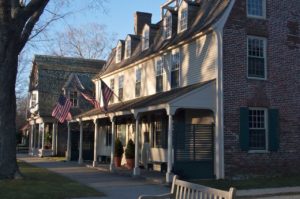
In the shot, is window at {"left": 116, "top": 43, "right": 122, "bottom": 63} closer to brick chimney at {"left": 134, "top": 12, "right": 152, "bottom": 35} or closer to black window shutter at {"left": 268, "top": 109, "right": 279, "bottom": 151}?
brick chimney at {"left": 134, "top": 12, "right": 152, "bottom": 35}

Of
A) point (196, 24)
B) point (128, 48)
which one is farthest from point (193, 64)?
point (128, 48)

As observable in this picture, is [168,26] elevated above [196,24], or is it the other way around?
[168,26]

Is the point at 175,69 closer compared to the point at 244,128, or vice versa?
the point at 244,128

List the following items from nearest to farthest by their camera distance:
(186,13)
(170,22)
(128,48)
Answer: (186,13) < (170,22) < (128,48)

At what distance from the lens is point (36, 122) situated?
4088 cm

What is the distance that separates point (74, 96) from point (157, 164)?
59.0 ft

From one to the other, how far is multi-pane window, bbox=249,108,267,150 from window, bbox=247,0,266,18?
13.5 ft

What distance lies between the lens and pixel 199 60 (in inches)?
759

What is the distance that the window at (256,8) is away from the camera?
62.1ft

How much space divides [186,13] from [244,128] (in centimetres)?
683

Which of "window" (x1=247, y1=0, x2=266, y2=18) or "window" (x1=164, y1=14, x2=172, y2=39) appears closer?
"window" (x1=247, y1=0, x2=266, y2=18)

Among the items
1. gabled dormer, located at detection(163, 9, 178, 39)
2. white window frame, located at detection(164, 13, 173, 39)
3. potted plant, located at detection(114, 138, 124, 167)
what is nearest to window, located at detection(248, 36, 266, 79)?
gabled dormer, located at detection(163, 9, 178, 39)

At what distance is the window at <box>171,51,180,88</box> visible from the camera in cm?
2106

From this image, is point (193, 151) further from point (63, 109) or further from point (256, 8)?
point (63, 109)
